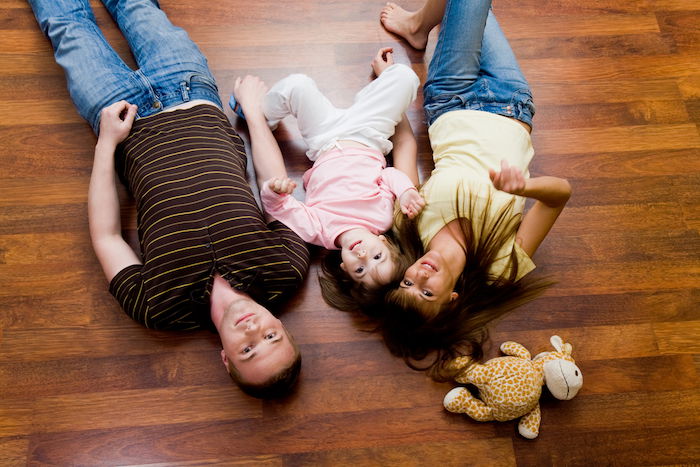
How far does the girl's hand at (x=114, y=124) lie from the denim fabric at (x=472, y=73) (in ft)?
2.60

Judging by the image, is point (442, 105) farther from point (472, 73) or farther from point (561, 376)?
point (561, 376)

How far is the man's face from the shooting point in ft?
3.77

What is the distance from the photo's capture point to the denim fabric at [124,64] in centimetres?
137

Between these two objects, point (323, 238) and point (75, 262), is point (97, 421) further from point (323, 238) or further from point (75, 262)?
point (323, 238)

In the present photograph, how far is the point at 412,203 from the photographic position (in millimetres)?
1300

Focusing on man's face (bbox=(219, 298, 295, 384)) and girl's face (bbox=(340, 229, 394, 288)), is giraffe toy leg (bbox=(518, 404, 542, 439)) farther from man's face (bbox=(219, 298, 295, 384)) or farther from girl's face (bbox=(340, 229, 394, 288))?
man's face (bbox=(219, 298, 295, 384))

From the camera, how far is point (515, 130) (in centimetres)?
141

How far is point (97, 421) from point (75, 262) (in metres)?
0.40

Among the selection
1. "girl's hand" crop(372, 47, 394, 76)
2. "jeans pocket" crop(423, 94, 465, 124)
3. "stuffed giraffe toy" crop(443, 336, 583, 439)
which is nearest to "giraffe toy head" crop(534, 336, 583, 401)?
"stuffed giraffe toy" crop(443, 336, 583, 439)

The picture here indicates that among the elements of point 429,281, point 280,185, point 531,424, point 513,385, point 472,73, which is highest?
point 472,73

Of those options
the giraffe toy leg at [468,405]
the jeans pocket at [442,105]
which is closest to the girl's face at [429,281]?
the giraffe toy leg at [468,405]

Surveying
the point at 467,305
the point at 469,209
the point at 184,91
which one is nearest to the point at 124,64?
the point at 184,91

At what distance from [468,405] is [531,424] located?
15 centimetres

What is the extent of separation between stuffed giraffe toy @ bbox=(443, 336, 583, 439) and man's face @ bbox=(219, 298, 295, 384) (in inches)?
16.1
